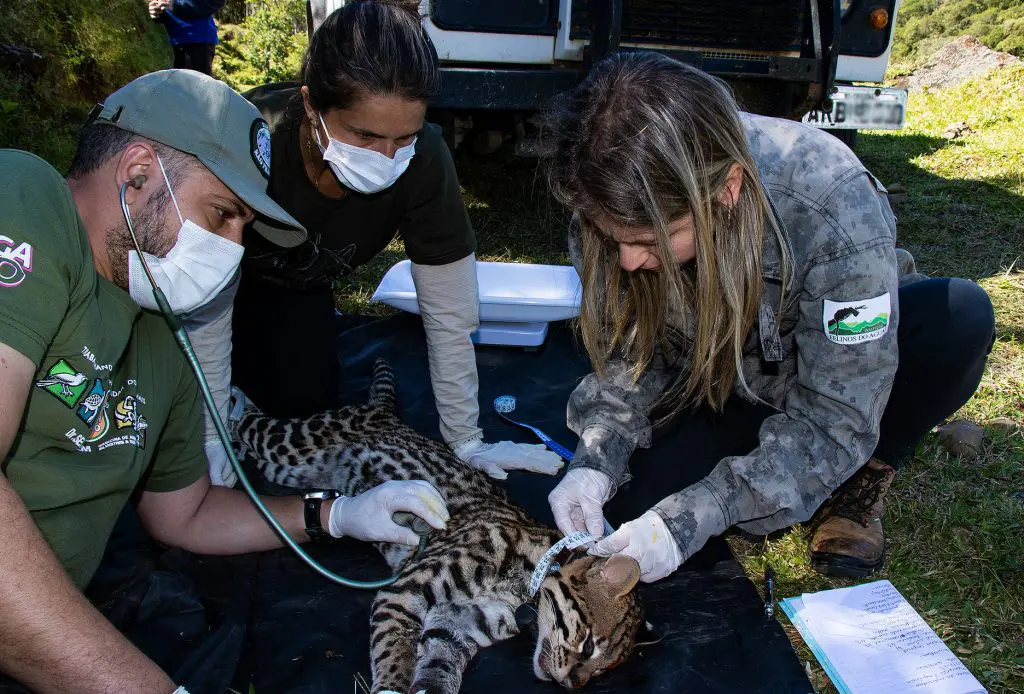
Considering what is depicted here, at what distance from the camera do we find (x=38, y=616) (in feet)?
5.65

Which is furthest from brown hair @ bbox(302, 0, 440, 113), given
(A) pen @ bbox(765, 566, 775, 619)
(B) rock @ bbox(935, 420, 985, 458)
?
(B) rock @ bbox(935, 420, 985, 458)

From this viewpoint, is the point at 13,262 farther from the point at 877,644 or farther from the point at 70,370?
the point at 877,644

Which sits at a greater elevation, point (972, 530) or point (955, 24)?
point (955, 24)

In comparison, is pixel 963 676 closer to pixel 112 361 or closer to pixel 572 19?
pixel 112 361

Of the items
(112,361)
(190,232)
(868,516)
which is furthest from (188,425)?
(868,516)

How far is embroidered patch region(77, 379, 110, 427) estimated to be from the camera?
2.07 metres

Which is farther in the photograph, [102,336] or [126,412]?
[126,412]

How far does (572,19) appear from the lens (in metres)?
5.61

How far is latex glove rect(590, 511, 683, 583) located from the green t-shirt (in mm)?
1616

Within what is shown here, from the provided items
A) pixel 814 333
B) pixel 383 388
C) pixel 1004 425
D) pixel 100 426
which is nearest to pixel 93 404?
pixel 100 426

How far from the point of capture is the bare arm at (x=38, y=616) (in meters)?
1.70

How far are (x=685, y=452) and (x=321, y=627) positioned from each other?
1699mm

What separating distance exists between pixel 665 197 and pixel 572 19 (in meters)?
3.97

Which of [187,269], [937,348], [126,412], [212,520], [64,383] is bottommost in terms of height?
[212,520]
